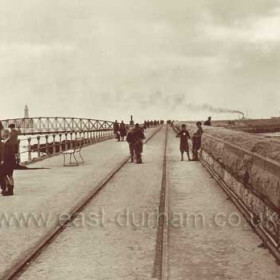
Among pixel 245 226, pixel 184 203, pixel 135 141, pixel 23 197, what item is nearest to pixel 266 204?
pixel 245 226

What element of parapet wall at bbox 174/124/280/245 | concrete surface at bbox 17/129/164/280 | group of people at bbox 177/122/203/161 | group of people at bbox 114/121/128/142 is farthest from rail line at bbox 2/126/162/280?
group of people at bbox 114/121/128/142

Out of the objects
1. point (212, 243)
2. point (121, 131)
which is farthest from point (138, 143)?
point (121, 131)

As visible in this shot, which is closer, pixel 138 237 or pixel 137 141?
pixel 138 237

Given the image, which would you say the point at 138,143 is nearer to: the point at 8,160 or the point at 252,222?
the point at 8,160

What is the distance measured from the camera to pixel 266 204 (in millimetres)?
9727

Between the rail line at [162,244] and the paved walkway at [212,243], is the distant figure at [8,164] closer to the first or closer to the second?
the rail line at [162,244]

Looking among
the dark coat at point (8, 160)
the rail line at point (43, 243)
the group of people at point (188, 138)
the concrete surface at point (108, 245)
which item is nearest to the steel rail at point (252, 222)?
the concrete surface at point (108, 245)

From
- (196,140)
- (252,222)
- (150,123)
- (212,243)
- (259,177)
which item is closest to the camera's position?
(212,243)

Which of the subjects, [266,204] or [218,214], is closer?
[266,204]

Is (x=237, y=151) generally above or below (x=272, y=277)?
above

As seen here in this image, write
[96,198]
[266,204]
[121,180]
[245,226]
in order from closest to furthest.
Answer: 1. [266,204]
2. [245,226]
3. [96,198]
4. [121,180]

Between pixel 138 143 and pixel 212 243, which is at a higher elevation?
pixel 138 143

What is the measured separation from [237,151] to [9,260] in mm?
6955

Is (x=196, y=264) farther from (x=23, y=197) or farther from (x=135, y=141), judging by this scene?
(x=135, y=141)
